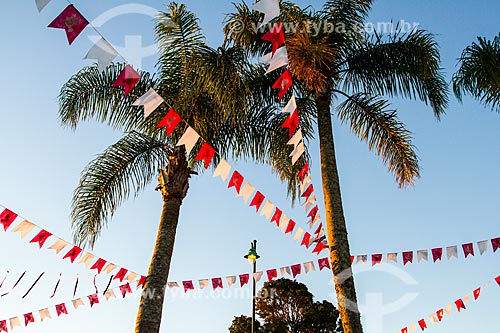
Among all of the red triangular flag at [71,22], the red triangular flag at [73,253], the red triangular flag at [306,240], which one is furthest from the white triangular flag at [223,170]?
the red triangular flag at [73,253]

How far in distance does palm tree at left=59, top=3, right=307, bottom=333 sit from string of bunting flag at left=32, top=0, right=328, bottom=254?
3.58 feet

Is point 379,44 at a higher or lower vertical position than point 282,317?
higher

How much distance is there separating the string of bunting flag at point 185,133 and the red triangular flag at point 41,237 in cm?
319

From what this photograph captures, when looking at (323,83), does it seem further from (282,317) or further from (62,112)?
(282,317)

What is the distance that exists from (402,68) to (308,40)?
7.52ft

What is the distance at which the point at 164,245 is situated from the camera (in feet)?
29.3

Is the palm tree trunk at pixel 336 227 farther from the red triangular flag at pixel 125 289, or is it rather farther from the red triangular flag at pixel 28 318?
the red triangular flag at pixel 28 318

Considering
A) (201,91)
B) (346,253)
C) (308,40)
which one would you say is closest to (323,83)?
(308,40)

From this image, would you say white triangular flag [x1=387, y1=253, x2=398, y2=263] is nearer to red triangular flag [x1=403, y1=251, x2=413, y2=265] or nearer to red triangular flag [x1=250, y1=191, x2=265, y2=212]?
red triangular flag [x1=403, y1=251, x2=413, y2=265]

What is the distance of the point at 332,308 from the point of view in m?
27.1

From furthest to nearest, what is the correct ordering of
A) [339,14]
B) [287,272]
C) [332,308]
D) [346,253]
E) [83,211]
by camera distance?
[332,308]
[287,272]
[339,14]
[83,211]
[346,253]

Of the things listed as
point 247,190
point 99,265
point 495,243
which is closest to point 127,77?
point 247,190

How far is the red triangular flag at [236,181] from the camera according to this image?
324 inches

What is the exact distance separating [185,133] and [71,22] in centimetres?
211
